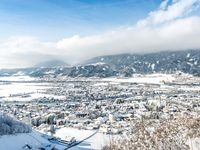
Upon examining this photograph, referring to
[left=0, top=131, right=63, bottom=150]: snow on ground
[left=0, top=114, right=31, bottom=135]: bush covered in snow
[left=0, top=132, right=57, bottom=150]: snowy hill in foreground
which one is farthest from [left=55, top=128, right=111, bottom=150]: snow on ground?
[left=0, top=114, right=31, bottom=135]: bush covered in snow

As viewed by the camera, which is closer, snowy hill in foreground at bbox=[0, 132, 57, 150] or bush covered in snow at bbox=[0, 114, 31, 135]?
snowy hill in foreground at bbox=[0, 132, 57, 150]

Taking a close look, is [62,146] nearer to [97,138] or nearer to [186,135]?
[97,138]

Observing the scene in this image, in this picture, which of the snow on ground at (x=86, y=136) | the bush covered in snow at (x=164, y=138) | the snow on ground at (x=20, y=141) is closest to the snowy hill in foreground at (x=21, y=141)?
the snow on ground at (x=20, y=141)

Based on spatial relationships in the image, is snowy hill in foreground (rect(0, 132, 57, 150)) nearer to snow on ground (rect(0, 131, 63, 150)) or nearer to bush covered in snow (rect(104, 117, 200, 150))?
snow on ground (rect(0, 131, 63, 150))

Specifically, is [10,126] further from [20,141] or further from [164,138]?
[164,138]

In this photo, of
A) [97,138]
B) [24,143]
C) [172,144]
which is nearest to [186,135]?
[172,144]

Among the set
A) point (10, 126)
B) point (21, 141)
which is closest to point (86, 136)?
point (10, 126)

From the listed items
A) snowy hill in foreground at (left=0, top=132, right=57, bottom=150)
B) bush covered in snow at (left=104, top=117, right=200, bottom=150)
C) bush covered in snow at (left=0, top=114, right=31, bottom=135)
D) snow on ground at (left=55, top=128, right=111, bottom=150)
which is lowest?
snow on ground at (left=55, top=128, right=111, bottom=150)

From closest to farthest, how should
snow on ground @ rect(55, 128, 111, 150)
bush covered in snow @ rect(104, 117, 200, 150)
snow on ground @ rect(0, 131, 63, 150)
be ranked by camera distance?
bush covered in snow @ rect(104, 117, 200, 150) → snow on ground @ rect(0, 131, 63, 150) → snow on ground @ rect(55, 128, 111, 150)
